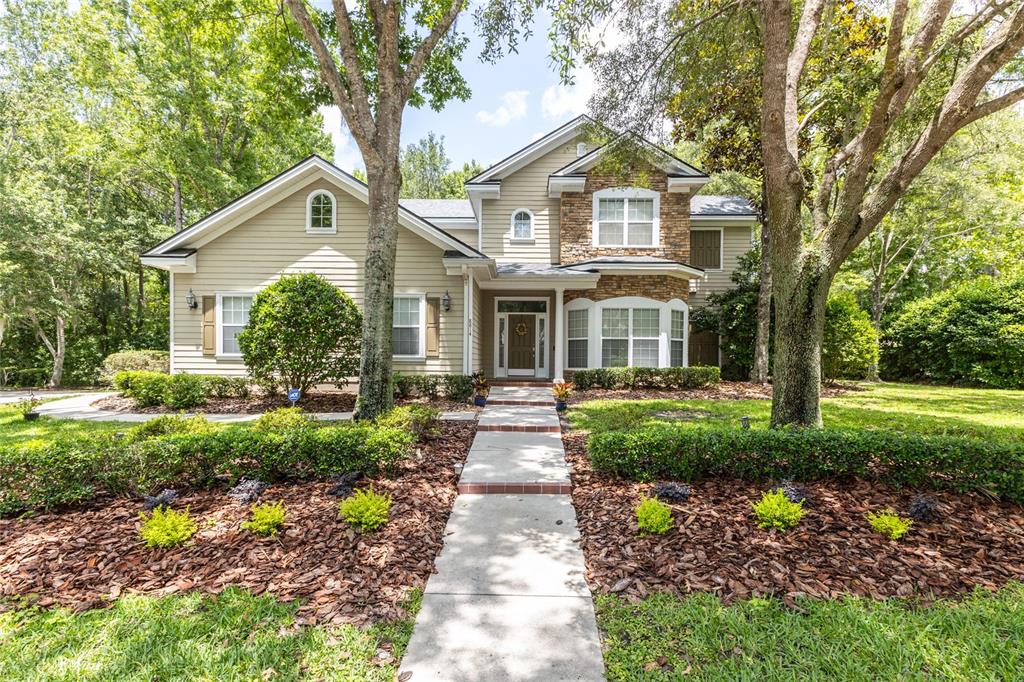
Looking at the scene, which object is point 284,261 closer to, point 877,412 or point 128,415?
point 128,415

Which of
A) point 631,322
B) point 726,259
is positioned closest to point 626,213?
point 631,322

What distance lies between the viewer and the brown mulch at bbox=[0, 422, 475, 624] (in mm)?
3062

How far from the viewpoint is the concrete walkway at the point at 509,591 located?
8.21ft

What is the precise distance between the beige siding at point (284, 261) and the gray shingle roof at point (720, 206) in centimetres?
1046

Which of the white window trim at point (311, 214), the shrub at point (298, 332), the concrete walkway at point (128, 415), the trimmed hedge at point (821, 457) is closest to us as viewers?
the trimmed hedge at point (821, 457)

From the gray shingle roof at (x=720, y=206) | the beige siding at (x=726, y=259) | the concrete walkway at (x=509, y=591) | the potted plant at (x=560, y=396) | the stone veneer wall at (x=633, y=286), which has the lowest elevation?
the concrete walkway at (x=509, y=591)

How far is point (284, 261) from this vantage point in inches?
464

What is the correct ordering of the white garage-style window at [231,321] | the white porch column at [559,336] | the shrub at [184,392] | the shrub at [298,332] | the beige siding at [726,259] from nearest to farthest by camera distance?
the shrub at [298,332] < the shrub at [184,392] < the white garage-style window at [231,321] < the white porch column at [559,336] < the beige siding at [726,259]

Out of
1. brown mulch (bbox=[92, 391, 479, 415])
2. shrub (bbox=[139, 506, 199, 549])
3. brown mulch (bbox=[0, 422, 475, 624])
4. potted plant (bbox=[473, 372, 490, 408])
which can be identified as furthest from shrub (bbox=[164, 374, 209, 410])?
shrub (bbox=[139, 506, 199, 549])

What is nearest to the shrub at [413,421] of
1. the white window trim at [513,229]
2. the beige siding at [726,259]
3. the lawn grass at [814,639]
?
the lawn grass at [814,639]

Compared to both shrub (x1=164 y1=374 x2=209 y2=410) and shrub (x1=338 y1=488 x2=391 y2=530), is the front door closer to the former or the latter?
shrub (x1=164 y1=374 x2=209 y2=410)

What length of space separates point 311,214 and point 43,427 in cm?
692

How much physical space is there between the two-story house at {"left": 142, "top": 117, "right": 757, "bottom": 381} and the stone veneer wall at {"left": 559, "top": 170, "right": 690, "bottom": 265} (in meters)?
0.03

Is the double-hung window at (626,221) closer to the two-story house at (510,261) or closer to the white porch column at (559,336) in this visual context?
the two-story house at (510,261)
